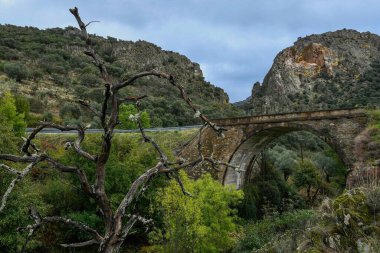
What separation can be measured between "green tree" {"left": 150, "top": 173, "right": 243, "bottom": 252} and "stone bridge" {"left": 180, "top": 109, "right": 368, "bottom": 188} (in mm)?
6486

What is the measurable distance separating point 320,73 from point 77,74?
1759 inches

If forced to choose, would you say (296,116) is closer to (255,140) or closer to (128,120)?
(255,140)

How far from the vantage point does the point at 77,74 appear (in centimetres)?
7525

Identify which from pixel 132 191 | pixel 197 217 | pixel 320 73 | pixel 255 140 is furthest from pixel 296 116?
pixel 320 73

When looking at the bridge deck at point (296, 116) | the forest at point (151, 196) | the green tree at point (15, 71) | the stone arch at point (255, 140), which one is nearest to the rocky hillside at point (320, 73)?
the forest at point (151, 196)

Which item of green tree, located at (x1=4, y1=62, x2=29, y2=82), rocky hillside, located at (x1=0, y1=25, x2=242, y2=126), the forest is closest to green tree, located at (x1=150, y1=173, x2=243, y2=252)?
the forest

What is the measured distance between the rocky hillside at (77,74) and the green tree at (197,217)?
32782 millimetres

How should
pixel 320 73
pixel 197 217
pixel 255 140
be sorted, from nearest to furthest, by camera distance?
pixel 197 217 → pixel 255 140 → pixel 320 73

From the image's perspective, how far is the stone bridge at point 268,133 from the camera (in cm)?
2489

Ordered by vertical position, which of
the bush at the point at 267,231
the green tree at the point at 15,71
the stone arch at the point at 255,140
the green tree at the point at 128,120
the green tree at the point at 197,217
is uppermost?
the green tree at the point at 15,71

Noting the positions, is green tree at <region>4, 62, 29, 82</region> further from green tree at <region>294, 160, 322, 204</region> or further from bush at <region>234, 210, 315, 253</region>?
bush at <region>234, 210, 315, 253</region>

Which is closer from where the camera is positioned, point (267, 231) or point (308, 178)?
point (267, 231)

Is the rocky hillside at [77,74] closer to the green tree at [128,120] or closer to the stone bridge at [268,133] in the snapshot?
the green tree at [128,120]

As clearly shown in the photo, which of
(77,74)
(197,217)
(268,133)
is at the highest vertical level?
(77,74)
